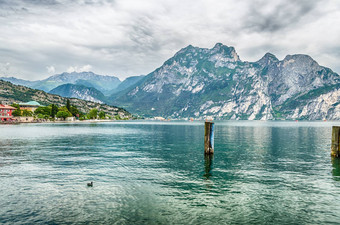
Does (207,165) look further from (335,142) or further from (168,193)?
(335,142)

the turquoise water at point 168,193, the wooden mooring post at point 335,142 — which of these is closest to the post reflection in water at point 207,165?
the turquoise water at point 168,193

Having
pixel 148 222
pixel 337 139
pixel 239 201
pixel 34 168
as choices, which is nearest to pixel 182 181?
pixel 239 201

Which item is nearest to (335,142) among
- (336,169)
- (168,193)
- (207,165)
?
(336,169)

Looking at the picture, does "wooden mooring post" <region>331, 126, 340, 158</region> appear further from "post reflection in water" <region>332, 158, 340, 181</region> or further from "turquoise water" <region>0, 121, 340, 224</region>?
"turquoise water" <region>0, 121, 340, 224</region>

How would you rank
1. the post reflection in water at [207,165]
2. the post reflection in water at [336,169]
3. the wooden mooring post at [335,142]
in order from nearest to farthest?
the post reflection in water at [336,169], the post reflection in water at [207,165], the wooden mooring post at [335,142]

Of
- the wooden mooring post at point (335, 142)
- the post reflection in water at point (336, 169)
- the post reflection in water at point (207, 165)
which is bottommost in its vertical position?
the post reflection in water at point (207, 165)

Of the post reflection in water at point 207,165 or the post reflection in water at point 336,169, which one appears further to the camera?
the post reflection in water at point 207,165

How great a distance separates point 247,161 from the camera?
4666 cm

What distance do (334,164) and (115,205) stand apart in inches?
1629

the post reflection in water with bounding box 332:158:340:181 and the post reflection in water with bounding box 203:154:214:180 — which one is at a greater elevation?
the post reflection in water with bounding box 332:158:340:181

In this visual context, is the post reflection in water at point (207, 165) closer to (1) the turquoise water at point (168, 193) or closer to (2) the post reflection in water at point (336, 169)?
(1) the turquoise water at point (168, 193)

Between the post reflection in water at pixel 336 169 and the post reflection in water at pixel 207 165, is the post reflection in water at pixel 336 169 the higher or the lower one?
the higher one

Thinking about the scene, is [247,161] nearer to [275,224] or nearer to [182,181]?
[182,181]

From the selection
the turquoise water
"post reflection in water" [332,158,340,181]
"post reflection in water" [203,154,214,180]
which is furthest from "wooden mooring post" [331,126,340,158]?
"post reflection in water" [203,154,214,180]
